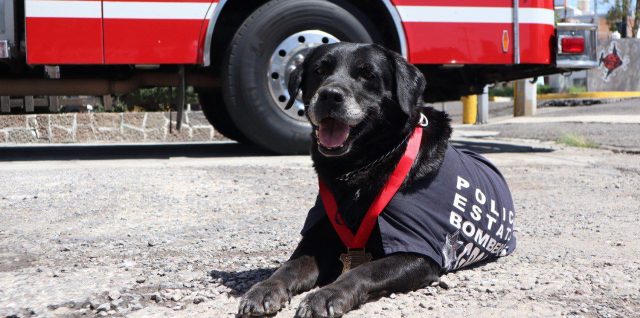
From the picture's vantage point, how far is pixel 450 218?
293 centimetres

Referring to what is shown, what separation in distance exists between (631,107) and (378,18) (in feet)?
36.5

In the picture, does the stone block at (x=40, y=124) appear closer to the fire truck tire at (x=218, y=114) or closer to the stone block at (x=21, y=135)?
the stone block at (x=21, y=135)

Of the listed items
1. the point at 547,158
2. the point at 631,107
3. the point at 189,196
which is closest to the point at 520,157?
the point at 547,158

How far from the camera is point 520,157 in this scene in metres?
7.27

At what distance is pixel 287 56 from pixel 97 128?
4.10 m

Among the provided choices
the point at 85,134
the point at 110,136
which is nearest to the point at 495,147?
the point at 110,136

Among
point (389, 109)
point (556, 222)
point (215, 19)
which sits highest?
point (215, 19)

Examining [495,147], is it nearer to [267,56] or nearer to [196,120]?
[267,56]

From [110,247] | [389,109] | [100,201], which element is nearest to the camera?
[389,109]

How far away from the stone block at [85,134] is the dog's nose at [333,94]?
7600mm

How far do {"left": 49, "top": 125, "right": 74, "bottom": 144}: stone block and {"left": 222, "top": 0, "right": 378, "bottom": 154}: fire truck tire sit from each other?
3776mm

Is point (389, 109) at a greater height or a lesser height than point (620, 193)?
greater

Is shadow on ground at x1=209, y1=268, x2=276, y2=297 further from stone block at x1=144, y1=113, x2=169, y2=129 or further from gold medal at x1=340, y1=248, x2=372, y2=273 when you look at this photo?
stone block at x1=144, y1=113, x2=169, y2=129

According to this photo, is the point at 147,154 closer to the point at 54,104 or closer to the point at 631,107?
the point at 54,104
